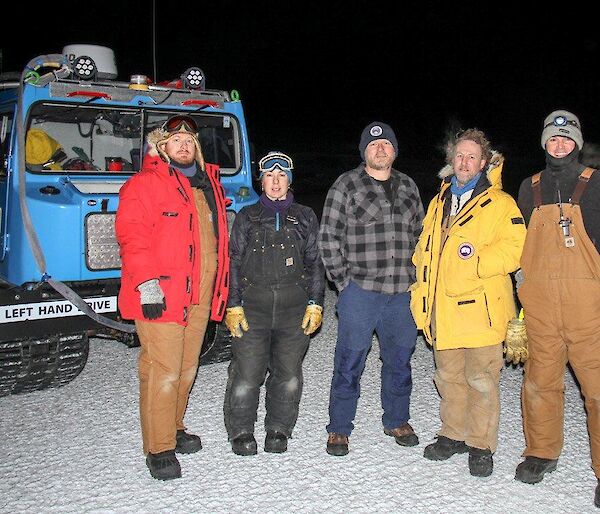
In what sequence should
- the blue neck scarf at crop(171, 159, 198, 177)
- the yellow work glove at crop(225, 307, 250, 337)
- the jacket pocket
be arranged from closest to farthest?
the jacket pocket
the blue neck scarf at crop(171, 159, 198, 177)
the yellow work glove at crop(225, 307, 250, 337)

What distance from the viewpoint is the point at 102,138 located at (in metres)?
6.25

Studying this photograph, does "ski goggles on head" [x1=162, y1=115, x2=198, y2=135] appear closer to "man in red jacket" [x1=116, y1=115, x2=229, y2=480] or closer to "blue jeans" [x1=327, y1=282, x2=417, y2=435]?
"man in red jacket" [x1=116, y1=115, x2=229, y2=480]

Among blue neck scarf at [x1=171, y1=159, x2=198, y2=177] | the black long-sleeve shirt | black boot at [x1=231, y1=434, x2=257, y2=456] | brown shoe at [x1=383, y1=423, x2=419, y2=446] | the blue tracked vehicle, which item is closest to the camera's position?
the black long-sleeve shirt

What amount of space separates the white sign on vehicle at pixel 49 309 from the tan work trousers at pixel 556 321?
2.91 metres

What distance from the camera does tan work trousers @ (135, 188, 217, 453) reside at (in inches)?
150

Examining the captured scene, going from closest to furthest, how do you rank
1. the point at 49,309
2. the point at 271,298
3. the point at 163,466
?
1. the point at 163,466
2. the point at 271,298
3. the point at 49,309

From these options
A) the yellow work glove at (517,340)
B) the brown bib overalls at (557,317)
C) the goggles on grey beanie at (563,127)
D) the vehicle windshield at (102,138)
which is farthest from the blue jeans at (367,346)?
the vehicle windshield at (102,138)

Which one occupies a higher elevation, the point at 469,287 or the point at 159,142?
the point at 159,142

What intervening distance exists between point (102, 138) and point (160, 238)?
2.91m

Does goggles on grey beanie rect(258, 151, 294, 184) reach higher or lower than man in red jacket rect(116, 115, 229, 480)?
higher

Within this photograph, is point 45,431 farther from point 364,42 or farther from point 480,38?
point 364,42

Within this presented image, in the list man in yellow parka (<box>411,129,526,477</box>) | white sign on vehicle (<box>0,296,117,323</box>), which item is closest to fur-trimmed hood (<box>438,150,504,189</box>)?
man in yellow parka (<box>411,129,526,477</box>)

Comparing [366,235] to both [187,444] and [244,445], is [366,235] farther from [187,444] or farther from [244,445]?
[187,444]

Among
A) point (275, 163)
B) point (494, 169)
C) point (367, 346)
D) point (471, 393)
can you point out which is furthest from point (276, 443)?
point (494, 169)
